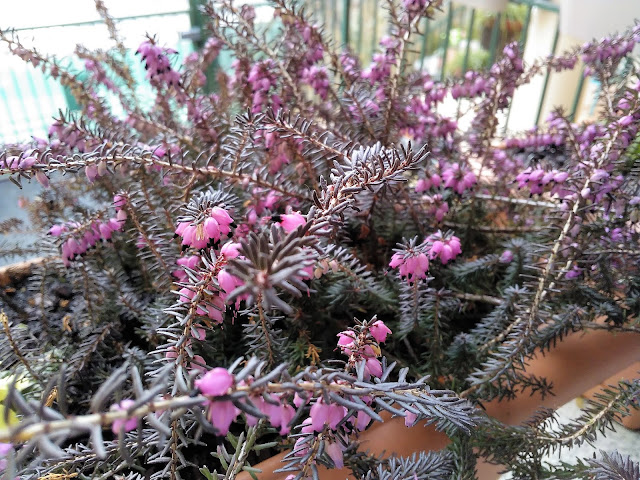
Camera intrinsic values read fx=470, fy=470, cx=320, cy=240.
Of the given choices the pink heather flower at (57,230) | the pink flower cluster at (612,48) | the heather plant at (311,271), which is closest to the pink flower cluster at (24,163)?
the heather plant at (311,271)

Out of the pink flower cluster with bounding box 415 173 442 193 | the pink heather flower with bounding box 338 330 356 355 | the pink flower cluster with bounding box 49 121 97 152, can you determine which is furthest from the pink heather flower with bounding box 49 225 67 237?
the pink flower cluster with bounding box 415 173 442 193

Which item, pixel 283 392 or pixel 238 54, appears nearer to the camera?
pixel 283 392

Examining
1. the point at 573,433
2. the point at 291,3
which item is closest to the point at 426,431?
the point at 573,433

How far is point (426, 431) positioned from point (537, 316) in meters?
0.19

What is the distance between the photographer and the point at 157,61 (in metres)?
0.65

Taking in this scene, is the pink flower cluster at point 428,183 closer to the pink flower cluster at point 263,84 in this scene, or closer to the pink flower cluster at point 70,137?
the pink flower cluster at point 263,84

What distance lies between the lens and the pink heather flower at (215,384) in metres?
0.26

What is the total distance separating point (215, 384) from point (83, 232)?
1.33ft

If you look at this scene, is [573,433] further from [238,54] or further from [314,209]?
[238,54]

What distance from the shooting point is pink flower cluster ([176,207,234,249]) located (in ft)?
1.35

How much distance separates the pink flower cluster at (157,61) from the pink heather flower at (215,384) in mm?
527

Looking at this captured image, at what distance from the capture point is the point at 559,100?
2367 mm

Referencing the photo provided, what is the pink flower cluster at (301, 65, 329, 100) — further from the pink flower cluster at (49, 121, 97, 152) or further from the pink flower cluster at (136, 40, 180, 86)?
the pink flower cluster at (49, 121, 97, 152)

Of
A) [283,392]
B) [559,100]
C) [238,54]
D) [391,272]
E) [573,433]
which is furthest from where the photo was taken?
[559,100]
